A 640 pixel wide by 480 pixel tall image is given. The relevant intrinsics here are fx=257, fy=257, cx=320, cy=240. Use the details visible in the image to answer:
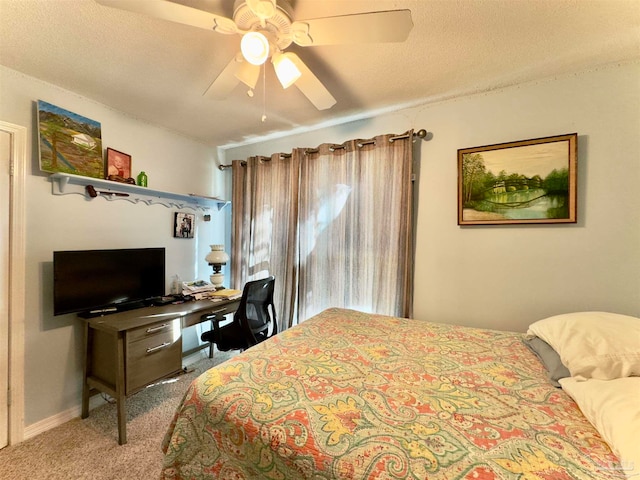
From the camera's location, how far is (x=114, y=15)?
4.27 feet

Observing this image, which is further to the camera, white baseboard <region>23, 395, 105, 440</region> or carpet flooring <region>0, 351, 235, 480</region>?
white baseboard <region>23, 395, 105, 440</region>

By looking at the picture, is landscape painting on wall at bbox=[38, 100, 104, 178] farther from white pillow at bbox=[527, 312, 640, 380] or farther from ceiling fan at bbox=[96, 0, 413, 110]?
white pillow at bbox=[527, 312, 640, 380]

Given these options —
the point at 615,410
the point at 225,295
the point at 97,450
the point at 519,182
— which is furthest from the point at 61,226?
the point at 519,182

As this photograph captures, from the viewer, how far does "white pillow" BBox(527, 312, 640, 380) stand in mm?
1012

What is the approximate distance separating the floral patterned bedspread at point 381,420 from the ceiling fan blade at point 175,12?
152cm

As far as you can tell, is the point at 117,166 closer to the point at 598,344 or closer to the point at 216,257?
the point at 216,257

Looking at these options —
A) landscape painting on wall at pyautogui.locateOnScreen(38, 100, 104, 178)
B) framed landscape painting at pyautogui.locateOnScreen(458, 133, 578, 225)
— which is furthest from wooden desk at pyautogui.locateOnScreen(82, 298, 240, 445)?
framed landscape painting at pyautogui.locateOnScreen(458, 133, 578, 225)

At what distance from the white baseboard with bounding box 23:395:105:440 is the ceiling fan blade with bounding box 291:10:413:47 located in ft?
9.70

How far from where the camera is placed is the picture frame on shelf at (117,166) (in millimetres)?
2172

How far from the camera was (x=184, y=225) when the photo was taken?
282 centimetres

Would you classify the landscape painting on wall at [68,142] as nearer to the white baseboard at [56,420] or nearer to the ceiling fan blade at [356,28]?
the white baseboard at [56,420]

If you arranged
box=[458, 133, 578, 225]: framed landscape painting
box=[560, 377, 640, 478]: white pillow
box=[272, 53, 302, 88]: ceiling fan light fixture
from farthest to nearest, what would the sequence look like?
box=[458, 133, 578, 225]: framed landscape painting → box=[272, 53, 302, 88]: ceiling fan light fixture → box=[560, 377, 640, 478]: white pillow

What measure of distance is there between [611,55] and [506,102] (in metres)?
0.54

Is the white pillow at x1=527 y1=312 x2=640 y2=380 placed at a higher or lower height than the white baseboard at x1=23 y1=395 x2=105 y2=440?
higher
